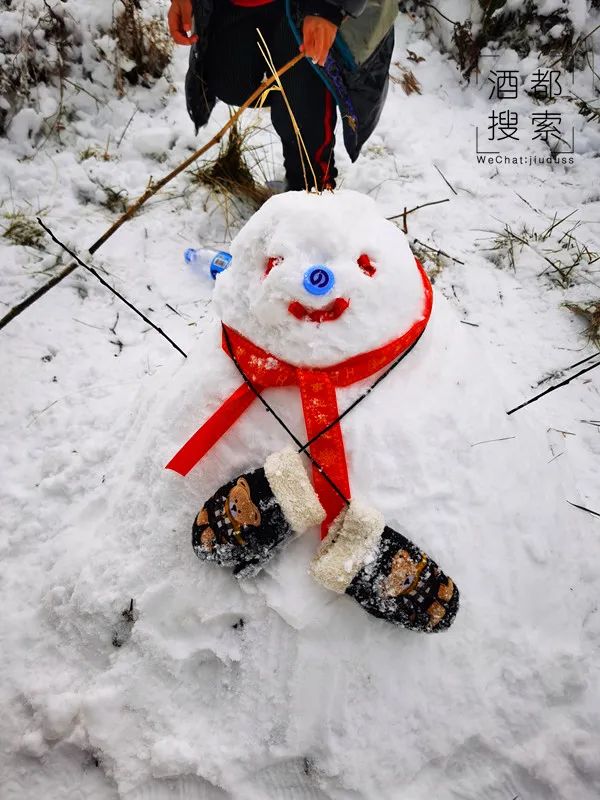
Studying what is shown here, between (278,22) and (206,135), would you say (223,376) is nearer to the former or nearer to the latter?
Answer: (278,22)

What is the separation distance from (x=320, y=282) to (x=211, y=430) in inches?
14.1

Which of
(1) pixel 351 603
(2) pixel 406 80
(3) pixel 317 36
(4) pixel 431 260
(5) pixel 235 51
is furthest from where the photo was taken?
(2) pixel 406 80

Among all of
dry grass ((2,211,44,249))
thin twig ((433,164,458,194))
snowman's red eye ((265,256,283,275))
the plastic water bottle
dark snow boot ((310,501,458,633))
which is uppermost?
snowman's red eye ((265,256,283,275))

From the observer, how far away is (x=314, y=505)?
95 centimetres

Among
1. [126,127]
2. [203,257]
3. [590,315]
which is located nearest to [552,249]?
[590,315]

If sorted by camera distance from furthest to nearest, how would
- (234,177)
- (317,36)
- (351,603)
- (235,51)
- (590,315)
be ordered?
(234,177) → (590,315) → (235,51) → (317,36) → (351,603)

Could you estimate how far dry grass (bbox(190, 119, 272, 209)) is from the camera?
2.23m

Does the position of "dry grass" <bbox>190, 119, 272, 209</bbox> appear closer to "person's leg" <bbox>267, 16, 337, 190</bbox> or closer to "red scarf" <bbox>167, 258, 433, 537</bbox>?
"person's leg" <bbox>267, 16, 337, 190</bbox>

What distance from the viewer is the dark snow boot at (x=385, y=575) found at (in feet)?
3.05

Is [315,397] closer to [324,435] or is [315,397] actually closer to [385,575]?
[324,435]

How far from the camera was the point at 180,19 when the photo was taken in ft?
5.52

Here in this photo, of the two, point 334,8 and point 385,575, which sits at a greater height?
point 334,8

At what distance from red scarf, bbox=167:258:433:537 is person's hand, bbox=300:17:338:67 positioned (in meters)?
0.85

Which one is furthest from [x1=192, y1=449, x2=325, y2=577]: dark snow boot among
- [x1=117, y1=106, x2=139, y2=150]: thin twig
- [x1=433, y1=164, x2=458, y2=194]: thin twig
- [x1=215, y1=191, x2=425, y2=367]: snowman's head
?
[x1=117, y1=106, x2=139, y2=150]: thin twig
